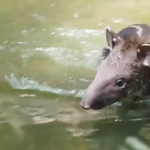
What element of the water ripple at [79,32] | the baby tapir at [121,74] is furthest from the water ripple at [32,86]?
the water ripple at [79,32]

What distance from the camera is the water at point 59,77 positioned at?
314cm

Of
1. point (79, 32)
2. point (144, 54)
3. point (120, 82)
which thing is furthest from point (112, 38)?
point (79, 32)

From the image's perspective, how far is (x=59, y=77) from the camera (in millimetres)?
3846

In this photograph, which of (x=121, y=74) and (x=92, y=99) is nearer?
(x=92, y=99)

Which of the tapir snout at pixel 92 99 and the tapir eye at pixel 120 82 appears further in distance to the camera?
the tapir eye at pixel 120 82

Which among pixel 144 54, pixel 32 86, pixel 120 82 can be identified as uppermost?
pixel 144 54

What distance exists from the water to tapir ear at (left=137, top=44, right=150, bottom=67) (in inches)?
16.1

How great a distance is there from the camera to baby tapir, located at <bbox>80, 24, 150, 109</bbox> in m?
3.10

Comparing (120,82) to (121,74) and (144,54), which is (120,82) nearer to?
(121,74)

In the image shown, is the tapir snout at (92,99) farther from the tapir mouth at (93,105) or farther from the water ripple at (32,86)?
the water ripple at (32,86)

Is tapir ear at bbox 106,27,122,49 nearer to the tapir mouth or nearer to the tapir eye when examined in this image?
the tapir eye

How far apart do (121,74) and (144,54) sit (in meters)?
0.24

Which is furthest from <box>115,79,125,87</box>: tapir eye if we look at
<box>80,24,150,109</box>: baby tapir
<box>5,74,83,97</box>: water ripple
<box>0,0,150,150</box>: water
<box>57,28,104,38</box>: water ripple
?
<box>57,28,104,38</box>: water ripple

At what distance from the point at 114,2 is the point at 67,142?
2504 mm
